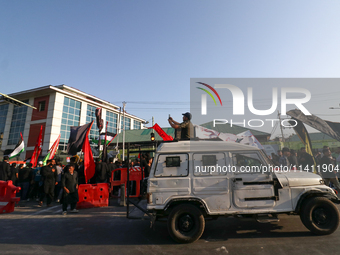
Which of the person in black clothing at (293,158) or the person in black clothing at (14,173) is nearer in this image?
the person in black clothing at (293,158)

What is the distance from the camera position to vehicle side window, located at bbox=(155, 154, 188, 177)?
4949 millimetres

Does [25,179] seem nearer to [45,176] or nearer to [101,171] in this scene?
[45,176]

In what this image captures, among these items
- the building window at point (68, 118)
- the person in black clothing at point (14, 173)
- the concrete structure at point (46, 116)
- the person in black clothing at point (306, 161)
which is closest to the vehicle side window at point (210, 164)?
the person in black clothing at point (306, 161)

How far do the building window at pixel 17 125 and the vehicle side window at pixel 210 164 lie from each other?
1665 inches

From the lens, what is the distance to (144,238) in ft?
16.8

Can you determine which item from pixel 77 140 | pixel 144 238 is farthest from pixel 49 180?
pixel 144 238

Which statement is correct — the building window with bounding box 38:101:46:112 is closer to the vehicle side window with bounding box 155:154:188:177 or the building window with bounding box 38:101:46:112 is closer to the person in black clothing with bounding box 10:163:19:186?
the person in black clothing with bounding box 10:163:19:186

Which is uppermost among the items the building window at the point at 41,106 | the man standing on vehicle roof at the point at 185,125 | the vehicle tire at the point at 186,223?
the building window at the point at 41,106

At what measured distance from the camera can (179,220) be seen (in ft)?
15.9

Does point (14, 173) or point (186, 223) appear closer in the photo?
point (186, 223)

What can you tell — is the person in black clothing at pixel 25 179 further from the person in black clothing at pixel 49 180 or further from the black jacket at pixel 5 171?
the person in black clothing at pixel 49 180

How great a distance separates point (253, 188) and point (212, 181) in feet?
3.14

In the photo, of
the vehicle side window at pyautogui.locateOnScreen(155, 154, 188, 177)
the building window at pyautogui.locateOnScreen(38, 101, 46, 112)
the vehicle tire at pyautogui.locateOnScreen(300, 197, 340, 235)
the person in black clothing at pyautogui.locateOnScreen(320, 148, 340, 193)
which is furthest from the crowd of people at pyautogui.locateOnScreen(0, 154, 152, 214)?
the building window at pyautogui.locateOnScreen(38, 101, 46, 112)

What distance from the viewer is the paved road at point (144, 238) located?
434cm
